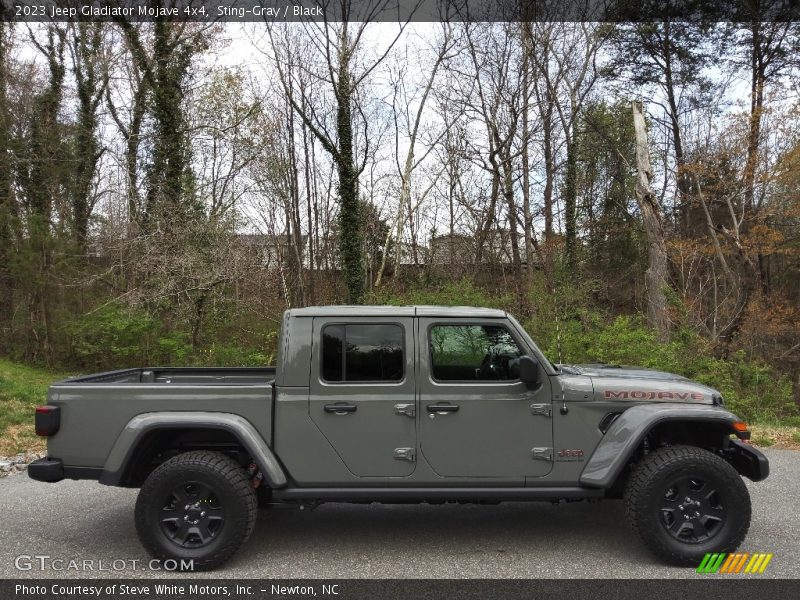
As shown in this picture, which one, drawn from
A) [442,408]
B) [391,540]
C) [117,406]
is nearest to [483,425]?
[442,408]

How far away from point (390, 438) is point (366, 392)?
35 cm

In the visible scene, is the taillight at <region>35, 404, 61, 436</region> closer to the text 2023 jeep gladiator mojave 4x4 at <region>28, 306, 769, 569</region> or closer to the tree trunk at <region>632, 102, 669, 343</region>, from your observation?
the text 2023 jeep gladiator mojave 4x4 at <region>28, 306, 769, 569</region>

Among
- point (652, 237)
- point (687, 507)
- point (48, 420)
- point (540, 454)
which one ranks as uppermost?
point (652, 237)

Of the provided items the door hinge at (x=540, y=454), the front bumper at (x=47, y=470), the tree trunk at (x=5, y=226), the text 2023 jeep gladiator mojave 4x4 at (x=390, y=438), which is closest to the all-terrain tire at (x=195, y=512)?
the text 2023 jeep gladiator mojave 4x4 at (x=390, y=438)

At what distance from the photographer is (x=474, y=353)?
13.9ft

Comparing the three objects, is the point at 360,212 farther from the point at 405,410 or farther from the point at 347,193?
the point at 405,410

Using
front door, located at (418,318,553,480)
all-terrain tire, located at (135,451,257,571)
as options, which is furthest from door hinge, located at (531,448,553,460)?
all-terrain tire, located at (135,451,257,571)

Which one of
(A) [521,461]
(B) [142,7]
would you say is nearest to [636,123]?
(A) [521,461]

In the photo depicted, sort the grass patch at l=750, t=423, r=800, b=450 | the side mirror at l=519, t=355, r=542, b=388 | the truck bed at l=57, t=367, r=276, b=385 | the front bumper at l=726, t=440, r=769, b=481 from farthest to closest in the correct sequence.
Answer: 1. the grass patch at l=750, t=423, r=800, b=450
2. the truck bed at l=57, t=367, r=276, b=385
3. the front bumper at l=726, t=440, r=769, b=481
4. the side mirror at l=519, t=355, r=542, b=388

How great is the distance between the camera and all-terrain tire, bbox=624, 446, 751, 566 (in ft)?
12.7

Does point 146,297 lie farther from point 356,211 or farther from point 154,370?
point 154,370

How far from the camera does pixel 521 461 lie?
401 centimetres

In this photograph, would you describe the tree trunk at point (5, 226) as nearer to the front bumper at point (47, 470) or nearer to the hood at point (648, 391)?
the front bumper at point (47, 470)

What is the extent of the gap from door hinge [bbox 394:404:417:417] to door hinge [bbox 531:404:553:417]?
809 mm
